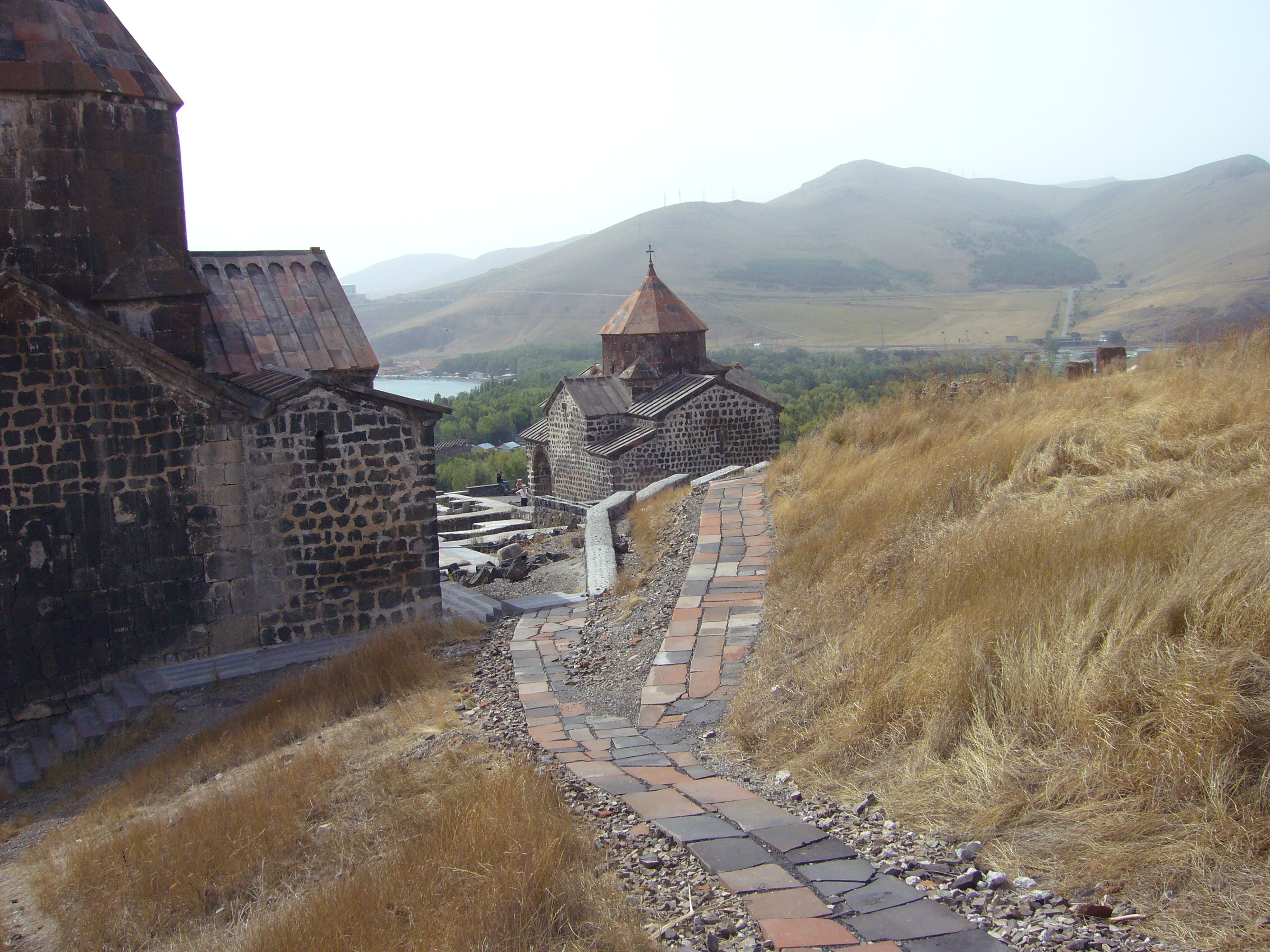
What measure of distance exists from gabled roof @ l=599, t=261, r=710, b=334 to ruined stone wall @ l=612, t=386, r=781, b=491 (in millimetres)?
2139

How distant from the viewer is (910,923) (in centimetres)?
272

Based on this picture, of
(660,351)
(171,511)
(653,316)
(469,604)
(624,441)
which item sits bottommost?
(469,604)

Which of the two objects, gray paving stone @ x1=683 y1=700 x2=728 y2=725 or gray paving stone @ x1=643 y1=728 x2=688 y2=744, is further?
gray paving stone @ x1=683 y1=700 x2=728 y2=725

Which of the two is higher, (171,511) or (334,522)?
(171,511)

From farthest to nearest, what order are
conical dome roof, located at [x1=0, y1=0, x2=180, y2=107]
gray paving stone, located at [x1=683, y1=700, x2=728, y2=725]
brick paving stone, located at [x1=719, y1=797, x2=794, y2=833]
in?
conical dome roof, located at [x1=0, y1=0, x2=180, y2=107] → gray paving stone, located at [x1=683, y1=700, x2=728, y2=725] → brick paving stone, located at [x1=719, y1=797, x2=794, y2=833]

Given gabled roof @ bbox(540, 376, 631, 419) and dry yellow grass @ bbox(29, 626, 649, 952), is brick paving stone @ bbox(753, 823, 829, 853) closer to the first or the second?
dry yellow grass @ bbox(29, 626, 649, 952)

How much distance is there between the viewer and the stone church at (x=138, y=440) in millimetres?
6906

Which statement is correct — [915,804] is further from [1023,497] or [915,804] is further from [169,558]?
[169,558]

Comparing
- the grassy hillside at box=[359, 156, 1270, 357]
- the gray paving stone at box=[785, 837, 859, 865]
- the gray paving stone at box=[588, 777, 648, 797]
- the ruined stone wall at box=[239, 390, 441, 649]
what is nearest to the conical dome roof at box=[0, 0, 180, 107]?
the ruined stone wall at box=[239, 390, 441, 649]

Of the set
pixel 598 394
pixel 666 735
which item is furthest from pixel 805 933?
pixel 598 394

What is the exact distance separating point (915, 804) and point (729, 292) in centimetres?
12463

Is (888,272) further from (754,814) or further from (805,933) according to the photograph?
(805,933)

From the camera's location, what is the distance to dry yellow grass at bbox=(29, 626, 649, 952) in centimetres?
281

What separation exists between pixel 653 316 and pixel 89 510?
1411 centimetres
